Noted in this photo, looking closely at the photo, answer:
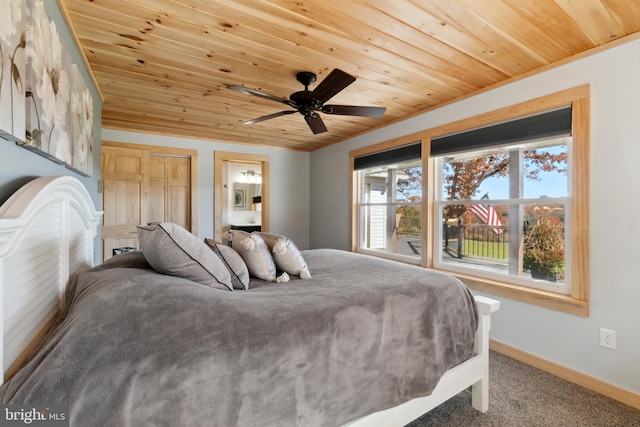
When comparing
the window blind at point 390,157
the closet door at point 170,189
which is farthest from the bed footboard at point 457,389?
the closet door at point 170,189

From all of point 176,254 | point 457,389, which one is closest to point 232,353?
Answer: point 176,254

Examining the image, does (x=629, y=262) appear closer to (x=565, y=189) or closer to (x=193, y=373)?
(x=565, y=189)

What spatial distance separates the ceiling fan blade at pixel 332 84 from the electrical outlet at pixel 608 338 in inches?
93.8

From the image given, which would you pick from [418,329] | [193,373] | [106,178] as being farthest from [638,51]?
[106,178]

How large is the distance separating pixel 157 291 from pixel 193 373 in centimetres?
31

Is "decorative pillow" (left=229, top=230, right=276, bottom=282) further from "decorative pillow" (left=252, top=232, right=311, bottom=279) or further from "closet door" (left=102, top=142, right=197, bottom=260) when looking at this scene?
"closet door" (left=102, top=142, right=197, bottom=260)

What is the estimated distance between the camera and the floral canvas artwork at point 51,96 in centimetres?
107

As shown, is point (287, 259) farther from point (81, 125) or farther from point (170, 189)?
point (170, 189)

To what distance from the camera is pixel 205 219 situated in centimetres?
429

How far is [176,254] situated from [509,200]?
2.66 metres

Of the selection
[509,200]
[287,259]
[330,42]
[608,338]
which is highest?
[330,42]

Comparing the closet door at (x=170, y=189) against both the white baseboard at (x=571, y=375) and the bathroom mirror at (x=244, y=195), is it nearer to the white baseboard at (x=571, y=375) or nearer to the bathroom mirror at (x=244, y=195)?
the bathroom mirror at (x=244, y=195)

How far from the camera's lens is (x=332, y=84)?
6.30 feet

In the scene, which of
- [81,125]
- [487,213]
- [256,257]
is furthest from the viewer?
[487,213]
